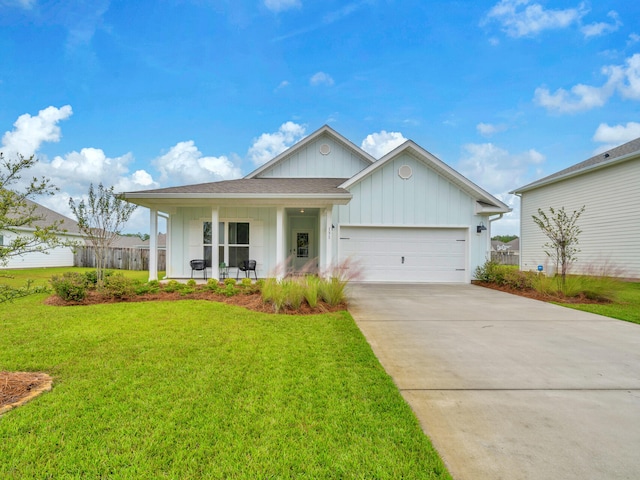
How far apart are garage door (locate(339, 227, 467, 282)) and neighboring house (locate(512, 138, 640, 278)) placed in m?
3.82

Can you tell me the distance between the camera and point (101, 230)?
316 inches

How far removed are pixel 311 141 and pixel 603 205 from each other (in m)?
13.6

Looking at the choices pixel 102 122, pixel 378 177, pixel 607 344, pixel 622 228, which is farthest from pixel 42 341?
pixel 622 228

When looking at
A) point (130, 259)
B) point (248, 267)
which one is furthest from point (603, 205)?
point (130, 259)

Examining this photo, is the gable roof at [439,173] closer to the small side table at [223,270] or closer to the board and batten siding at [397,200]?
the board and batten siding at [397,200]

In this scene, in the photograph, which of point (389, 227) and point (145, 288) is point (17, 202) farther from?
point (389, 227)

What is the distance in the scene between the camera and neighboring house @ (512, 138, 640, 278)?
11.7 metres

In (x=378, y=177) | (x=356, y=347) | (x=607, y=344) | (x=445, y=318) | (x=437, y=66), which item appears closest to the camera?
(x=356, y=347)

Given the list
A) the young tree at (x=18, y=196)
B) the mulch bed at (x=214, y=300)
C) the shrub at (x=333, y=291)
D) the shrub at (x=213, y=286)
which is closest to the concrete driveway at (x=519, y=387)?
the shrub at (x=333, y=291)

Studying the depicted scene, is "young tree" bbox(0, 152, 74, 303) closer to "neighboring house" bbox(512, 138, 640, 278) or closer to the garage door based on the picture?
the garage door

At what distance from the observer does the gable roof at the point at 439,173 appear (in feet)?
34.8

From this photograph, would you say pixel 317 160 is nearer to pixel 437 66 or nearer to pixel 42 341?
pixel 437 66

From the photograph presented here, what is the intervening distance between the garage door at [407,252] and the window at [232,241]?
12.1ft

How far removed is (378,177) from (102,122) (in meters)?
13.7
